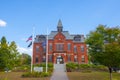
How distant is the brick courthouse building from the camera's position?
68.2 meters

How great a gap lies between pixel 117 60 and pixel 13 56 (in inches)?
665

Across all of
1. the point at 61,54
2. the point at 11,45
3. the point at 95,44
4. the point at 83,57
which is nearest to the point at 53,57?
the point at 61,54

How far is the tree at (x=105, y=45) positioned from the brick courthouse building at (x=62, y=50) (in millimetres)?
37262

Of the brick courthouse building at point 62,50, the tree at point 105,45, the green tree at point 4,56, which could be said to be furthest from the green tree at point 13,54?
the brick courthouse building at point 62,50

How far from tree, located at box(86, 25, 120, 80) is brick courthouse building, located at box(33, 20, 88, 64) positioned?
37262mm

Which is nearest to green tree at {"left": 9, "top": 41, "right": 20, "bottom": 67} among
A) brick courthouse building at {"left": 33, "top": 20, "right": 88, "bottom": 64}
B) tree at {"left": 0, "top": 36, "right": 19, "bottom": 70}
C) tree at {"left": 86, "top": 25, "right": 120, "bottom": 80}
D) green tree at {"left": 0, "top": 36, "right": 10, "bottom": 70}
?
tree at {"left": 0, "top": 36, "right": 19, "bottom": 70}

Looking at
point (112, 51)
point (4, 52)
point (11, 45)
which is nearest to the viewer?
point (112, 51)

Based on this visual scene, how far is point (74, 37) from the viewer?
241 feet

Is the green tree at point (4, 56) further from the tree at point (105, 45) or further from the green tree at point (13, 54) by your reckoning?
the tree at point (105, 45)

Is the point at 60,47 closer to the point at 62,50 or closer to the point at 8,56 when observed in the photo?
the point at 62,50

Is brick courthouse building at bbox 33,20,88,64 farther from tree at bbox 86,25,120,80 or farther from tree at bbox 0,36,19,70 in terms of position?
tree at bbox 86,25,120,80

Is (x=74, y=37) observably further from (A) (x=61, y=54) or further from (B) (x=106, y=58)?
(B) (x=106, y=58)

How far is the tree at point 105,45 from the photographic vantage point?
28.0 meters

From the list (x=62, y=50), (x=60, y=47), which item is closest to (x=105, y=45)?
(x=62, y=50)
